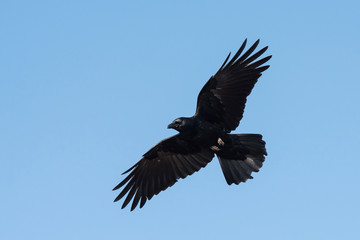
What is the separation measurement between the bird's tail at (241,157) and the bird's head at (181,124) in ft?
3.62

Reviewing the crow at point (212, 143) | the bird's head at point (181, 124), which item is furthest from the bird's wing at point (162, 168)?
the bird's head at point (181, 124)

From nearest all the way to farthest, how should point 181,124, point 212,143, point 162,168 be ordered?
point 181,124 → point 212,143 → point 162,168

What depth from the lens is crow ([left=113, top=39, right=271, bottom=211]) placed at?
1427 centimetres

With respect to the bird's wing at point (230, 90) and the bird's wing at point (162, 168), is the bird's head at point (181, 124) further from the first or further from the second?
the bird's wing at point (162, 168)

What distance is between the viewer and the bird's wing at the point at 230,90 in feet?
46.5

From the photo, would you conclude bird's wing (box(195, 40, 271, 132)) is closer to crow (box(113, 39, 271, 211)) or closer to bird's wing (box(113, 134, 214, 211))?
crow (box(113, 39, 271, 211))

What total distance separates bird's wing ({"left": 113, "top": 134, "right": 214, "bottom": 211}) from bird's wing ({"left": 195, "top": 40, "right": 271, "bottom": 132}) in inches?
46.3

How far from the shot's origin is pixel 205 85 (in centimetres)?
1422

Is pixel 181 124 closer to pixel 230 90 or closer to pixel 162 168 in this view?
pixel 230 90

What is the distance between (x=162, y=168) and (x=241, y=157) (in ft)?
6.70

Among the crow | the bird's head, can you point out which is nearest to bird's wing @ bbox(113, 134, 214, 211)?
the crow

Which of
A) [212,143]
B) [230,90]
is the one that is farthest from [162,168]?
[230,90]

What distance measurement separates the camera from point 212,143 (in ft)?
48.1

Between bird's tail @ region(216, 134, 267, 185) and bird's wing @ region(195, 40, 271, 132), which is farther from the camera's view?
bird's tail @ region(216, 134, 267, 185)
